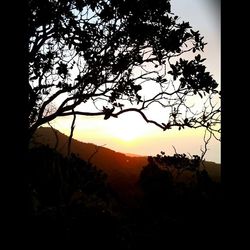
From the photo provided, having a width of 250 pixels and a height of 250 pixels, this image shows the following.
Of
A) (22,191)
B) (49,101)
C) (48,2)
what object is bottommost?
(22,191)

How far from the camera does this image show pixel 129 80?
9.11m

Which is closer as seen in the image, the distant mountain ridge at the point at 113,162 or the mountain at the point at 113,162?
the mountain at the point at 113,162

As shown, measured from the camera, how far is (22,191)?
8.26ft

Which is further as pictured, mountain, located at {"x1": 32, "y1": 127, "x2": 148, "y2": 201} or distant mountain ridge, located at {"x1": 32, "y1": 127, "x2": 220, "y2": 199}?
distant mountain ridge, located at {"x1": 32, "y1": 127, "x2": 220, "y2": 199}

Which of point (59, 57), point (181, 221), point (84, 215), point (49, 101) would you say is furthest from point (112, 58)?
point (181, 221)

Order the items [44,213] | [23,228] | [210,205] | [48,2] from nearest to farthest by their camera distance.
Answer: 1. [23,228]
2. [48,2]
3. [44,213]
4. [210,205]

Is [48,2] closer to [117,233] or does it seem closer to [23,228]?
[117,233]

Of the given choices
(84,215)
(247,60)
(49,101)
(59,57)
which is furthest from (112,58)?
(247,60)

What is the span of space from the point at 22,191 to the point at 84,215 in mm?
6366

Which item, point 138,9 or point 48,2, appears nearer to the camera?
point 48,2

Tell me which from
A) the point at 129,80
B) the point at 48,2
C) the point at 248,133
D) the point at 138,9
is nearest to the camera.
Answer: the point at 248,133

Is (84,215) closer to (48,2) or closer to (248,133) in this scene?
(48,2)

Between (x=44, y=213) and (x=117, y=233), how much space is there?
1.67 m

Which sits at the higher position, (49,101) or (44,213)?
(49,101)
